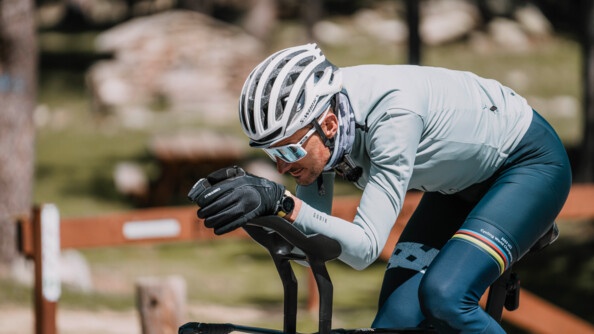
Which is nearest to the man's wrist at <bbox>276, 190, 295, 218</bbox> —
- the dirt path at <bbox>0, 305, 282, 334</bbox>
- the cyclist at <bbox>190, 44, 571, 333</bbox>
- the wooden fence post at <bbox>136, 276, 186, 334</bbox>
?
the cyclist at <bbox>190, 44, 571, 333</bbox>

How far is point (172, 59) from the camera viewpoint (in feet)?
84.2

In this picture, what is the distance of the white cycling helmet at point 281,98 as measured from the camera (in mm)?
3623

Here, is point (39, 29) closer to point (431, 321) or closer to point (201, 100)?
point (201, 100)

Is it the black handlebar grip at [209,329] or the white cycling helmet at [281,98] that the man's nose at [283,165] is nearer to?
the white cycling helmet at [281,98]

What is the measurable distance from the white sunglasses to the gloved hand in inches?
11.6

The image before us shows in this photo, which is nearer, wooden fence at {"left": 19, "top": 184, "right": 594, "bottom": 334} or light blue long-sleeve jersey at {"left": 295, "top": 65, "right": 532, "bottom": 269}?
light blue long-sleeve jersey at {"left": 295, "top": 65, "right": 532, "bottom": 269}

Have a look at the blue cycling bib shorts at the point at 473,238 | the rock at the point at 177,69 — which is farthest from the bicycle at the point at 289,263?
the rock at the point at 177,69

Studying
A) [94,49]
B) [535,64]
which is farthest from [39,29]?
[535,64]

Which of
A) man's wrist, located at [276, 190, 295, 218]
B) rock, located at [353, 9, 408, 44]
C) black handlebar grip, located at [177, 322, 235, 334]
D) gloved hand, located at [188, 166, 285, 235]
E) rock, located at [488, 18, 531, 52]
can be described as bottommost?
rock, located at [353, 9, 408, 44]

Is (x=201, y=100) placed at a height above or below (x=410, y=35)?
below

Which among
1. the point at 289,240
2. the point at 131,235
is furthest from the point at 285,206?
the point at 131,235

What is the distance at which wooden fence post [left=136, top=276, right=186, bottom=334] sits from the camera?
6.23 m

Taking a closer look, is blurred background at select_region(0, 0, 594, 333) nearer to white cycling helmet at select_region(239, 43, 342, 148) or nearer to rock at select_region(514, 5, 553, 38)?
rock at select_region(514, 5, 553, 38)

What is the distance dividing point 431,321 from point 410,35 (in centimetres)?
833
